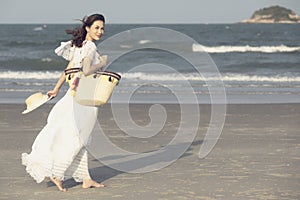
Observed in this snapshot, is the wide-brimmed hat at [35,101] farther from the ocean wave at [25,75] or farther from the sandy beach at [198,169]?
the ocean wave at [25,75]

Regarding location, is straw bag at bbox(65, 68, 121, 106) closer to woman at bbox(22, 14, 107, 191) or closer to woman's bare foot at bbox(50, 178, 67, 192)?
woman at bbox(22, 14, 107, 191)

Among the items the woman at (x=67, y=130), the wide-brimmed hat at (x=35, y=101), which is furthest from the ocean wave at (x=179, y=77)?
the woman at (x=67, y=130)

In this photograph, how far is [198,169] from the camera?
24.2 ft

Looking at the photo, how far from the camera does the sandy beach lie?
6250 millimetres

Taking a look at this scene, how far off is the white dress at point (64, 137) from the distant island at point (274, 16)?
380 ft

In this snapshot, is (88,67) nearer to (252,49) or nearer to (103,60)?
(103,60)

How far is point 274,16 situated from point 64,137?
125m

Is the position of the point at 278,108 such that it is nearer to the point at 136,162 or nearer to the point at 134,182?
the point at 136,162

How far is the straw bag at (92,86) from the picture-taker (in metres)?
6.04

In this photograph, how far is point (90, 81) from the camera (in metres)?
6.08

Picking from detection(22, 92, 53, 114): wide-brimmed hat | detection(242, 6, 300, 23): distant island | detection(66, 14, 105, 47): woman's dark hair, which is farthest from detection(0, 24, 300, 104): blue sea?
detection(242, 6, 300, 23): distant island

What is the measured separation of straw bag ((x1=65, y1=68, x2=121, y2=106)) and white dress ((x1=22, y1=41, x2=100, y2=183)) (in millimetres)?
98

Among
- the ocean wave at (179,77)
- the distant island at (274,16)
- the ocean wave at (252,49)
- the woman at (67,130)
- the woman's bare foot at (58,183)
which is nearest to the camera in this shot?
the woman at (67,130)

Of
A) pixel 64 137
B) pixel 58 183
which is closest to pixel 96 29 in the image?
pixel 64 137
